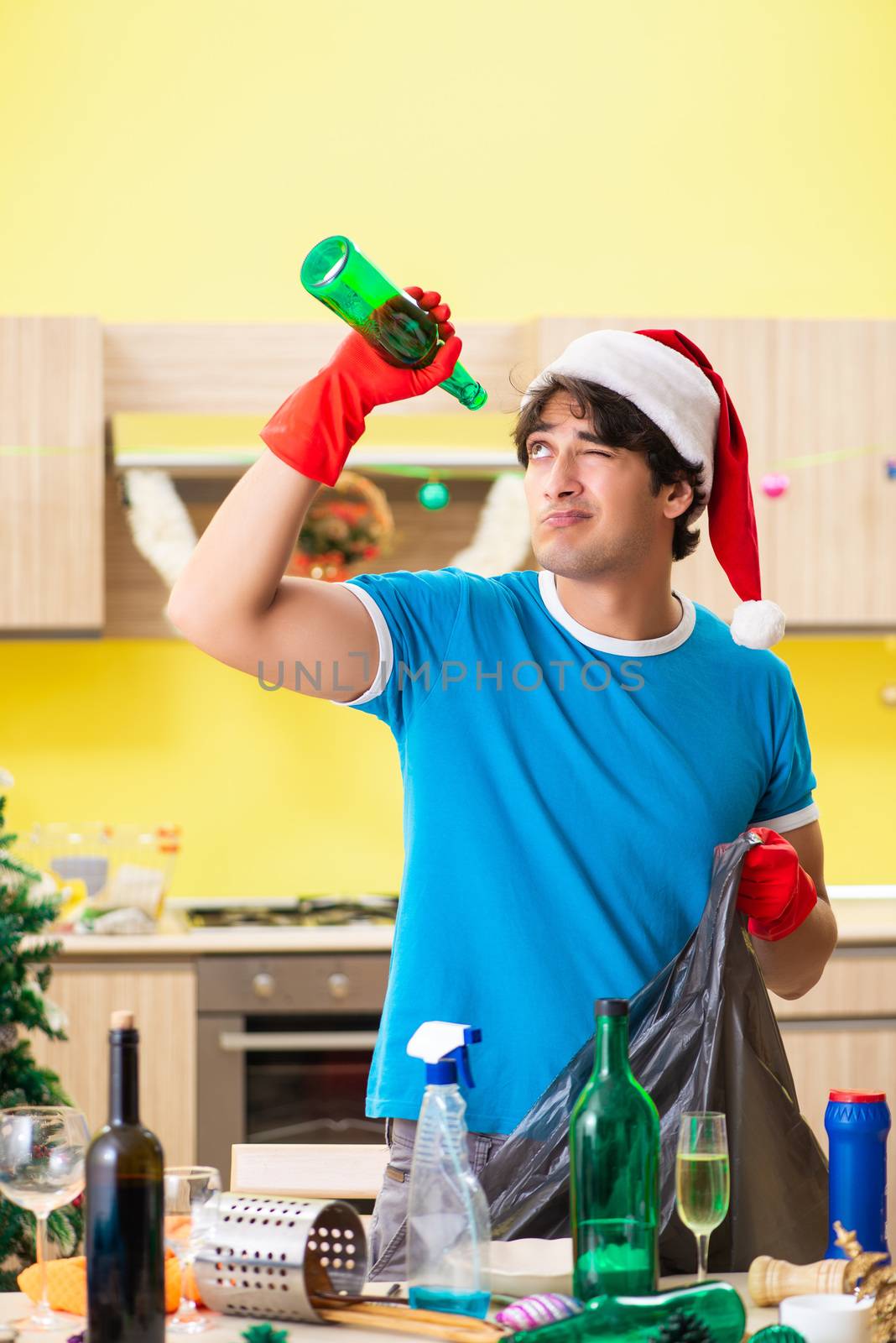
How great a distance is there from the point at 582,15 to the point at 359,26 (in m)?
0.59

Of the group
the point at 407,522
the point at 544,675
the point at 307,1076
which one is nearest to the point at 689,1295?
the point at 544,675

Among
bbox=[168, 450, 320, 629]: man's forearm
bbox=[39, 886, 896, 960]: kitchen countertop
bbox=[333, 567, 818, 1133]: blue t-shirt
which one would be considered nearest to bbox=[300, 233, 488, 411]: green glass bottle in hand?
bbox=[168, 450, 320, 629]: man's forearm

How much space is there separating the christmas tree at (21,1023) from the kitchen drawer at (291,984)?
0.72 metres

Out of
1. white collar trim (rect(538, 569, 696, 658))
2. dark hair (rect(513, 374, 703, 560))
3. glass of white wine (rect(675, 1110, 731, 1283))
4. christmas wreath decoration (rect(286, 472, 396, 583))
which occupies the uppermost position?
christmas wreath decoration (rect(286, 472, 396, 583))

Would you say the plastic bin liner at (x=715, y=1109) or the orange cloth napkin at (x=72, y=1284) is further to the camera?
the plastic bin liner at (x=715, y=1109)

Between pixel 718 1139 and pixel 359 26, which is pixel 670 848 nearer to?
pixel 718 1139

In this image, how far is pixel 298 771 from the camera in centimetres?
383

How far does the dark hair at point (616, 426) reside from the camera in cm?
173

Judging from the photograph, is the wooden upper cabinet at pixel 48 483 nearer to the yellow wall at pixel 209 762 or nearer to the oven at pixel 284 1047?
the yellow wall at pixel 209 762

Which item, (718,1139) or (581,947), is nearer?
(718,1139)

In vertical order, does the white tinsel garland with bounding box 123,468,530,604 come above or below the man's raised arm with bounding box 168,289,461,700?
above

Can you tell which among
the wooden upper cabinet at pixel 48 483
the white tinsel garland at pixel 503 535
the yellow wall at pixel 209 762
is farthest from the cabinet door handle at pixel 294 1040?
the white tinsel garland at pixel 503 535

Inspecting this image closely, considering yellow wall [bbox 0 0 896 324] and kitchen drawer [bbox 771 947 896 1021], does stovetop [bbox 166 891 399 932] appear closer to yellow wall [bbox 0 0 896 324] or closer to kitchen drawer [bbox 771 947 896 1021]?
kitchen drawer [bbox 771 947 896 1021]

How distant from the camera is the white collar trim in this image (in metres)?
1.74
